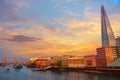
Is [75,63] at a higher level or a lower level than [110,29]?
lower

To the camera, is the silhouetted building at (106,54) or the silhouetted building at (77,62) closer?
the silhouetted building at (106,54)

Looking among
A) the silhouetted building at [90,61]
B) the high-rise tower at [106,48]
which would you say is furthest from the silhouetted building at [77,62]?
the high-rise tower at [106,48]

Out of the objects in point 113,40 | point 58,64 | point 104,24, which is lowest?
point 58,64

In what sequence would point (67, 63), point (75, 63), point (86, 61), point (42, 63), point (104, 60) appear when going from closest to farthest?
point (104, 60)
point (86, 61)
point (75, 63)
point (67, 63)
point (42, 63)

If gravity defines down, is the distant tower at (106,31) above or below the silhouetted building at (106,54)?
above

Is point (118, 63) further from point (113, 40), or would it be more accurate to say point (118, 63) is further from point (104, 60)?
point (113, 40)

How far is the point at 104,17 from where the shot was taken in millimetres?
139750

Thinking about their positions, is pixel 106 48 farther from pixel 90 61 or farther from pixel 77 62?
pixel 77 62

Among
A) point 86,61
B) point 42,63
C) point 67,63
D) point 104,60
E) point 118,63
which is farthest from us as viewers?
point 42,63

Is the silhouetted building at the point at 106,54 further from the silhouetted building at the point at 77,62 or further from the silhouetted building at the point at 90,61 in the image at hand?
the silhouetted building at the point at 77,62

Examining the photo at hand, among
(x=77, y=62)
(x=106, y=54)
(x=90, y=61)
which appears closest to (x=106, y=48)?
(x=106, y=54)

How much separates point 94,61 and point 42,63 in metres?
70.4

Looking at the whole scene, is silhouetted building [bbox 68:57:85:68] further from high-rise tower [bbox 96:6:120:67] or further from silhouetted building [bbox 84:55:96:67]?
high-rise tower [bbox 96:6:120:67]

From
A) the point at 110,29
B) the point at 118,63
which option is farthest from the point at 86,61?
the point at 118,63
